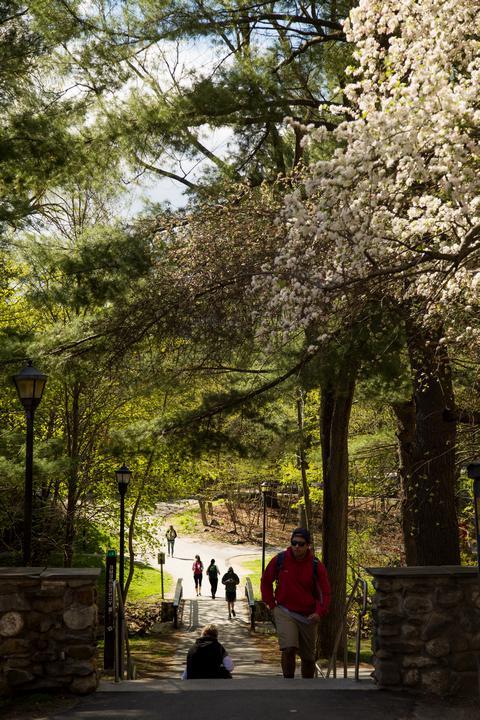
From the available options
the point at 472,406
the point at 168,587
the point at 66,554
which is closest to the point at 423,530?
the point at 472,406

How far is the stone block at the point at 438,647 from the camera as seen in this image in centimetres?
628

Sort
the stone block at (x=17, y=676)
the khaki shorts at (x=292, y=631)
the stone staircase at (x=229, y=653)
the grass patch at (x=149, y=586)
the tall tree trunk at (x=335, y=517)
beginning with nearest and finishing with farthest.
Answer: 1. the stone block at (x=17, y=676)
2. the stone staircase at (x=229, y=653)
3. the khaki shorts at (x=292, y=631)
4. the tall tree trunk at (x=335, y=517)
5. the grass patch at (x=149, y=586)

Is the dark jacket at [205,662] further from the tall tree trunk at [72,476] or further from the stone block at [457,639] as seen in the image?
the tall tree trunk at [72,476]

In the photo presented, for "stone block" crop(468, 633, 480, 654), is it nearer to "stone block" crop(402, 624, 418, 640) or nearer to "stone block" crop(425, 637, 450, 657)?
"stone block" crop(425, 637, 450, 657)

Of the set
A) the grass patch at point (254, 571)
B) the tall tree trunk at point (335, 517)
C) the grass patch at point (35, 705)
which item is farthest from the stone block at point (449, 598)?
the grass patch at point (254, 571)

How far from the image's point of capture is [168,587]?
3312 centimetres

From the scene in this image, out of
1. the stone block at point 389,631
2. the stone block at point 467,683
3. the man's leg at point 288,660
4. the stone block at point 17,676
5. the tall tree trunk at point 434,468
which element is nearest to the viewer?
the stone block at point 17,676

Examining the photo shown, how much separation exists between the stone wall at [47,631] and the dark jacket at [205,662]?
1.36m

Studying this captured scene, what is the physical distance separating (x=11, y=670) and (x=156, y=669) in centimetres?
1033

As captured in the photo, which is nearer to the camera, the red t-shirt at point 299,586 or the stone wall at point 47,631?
the stone wall at point 47,631

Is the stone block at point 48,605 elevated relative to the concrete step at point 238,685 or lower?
elevated

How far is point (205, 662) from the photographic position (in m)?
7.43

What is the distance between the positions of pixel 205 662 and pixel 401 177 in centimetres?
470

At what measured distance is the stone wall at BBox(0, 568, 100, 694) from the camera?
607 centimetres
